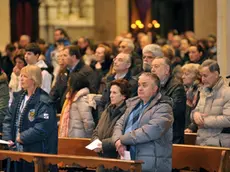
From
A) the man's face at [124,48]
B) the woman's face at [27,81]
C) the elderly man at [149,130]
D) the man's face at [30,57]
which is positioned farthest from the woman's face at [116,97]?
the man's face at [124,48]

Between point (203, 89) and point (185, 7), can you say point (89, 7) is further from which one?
point (203, 89)

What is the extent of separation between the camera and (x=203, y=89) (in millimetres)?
11875

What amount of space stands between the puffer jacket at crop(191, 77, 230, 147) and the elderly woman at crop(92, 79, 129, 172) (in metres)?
1.02

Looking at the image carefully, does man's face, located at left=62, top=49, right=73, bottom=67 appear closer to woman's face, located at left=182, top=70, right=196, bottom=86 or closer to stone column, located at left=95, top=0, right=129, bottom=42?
woman's face, located at left=182, top=70, right=196, bottom=86

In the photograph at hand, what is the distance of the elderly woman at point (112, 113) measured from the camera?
11.2 meters

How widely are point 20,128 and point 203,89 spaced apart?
2.31 metres

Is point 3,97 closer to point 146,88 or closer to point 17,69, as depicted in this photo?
point 17,69

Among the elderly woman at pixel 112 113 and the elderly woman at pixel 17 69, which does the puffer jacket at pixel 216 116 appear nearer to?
the elderly woman at pixel 112 113

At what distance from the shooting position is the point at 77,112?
1279cm

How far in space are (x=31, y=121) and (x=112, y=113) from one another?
98 cm

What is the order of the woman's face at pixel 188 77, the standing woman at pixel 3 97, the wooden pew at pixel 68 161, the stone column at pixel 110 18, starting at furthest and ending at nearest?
the stone column at pixel 110 18
the woman's face at pixel 188 77
the standing woman at pixel 3 97
the wooden pew at pixel 68 161

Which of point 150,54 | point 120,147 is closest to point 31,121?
point 120,147

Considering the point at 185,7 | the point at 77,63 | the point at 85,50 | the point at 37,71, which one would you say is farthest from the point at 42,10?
the point at 37,71

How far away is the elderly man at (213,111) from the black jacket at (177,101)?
1.20 ft
